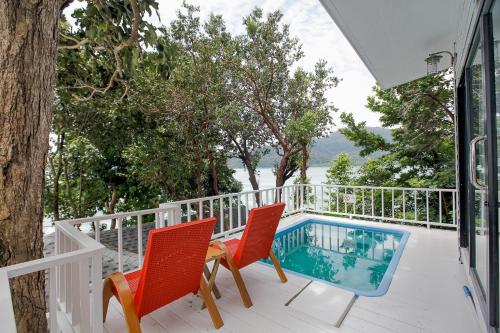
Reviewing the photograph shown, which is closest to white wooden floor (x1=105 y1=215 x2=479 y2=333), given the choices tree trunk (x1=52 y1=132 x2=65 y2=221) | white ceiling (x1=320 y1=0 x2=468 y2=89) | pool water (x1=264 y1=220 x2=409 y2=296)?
pool water (x1=264 y1=220 x2=409 y2=296)

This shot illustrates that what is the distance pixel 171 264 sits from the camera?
2.04 m

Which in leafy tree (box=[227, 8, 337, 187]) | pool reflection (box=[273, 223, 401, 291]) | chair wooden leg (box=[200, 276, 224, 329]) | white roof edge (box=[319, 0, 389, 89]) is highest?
leafy tree (box=[227, 8, 337, 187])

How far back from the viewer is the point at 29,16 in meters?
1.65

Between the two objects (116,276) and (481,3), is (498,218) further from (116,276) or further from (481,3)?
(116,276)

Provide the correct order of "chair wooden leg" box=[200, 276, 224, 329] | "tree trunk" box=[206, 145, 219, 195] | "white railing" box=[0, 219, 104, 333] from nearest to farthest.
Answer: "white railing" box=[0, 219, 104, 333] < "chair wooden leg" box=[200, 276, 224, 329] < "tree trunk" box=[206, 145, 219, 195]

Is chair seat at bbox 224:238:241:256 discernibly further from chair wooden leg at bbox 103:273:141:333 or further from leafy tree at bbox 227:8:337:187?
leafy tree at bbox 227:8:337:187

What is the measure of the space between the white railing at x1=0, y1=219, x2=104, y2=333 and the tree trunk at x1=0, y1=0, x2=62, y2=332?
185 mm

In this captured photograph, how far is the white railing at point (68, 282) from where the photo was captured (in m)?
1.22

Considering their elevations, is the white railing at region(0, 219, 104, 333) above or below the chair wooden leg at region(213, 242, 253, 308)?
above

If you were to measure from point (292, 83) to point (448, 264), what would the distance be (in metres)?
6.37

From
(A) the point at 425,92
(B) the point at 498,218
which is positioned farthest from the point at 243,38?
(B) the point at 498,218

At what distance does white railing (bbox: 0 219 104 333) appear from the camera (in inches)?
48.1

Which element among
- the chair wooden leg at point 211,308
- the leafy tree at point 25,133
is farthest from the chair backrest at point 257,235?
the leafy tree at point 25,133

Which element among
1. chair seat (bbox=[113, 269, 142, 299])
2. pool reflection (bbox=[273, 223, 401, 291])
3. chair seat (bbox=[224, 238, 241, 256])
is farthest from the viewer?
pool reflection (bbox=[273, 223, 401, 291])
